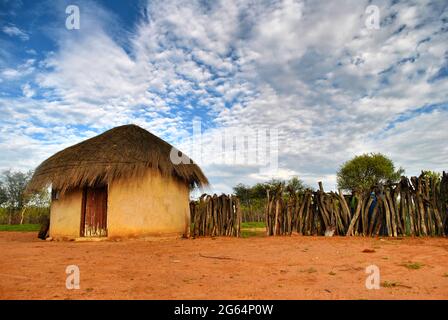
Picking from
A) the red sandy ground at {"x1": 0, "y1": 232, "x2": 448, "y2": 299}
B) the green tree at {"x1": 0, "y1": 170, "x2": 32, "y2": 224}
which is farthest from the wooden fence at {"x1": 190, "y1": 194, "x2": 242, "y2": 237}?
the green tree at {"x1": 0, "y1": 170, "x2": 32, "y2": 224}

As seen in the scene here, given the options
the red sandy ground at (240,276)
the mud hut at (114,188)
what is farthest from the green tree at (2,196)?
the red sandy ground at (240,276)

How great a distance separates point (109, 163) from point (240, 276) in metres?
7.07

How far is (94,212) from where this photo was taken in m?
10.2

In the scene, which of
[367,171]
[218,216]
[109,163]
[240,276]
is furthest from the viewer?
[367,171]

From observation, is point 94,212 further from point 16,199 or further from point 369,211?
point 16,199

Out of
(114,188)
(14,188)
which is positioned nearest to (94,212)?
(114,188)

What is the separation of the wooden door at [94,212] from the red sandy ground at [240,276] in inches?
168

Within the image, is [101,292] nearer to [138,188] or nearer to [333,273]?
[333,273]

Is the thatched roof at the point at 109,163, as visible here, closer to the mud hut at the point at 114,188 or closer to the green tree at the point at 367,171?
the mud hut at the point at 114,188

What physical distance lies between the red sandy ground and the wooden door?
4.26 metres

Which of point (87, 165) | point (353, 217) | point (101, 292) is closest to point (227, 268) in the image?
point (101, 292)

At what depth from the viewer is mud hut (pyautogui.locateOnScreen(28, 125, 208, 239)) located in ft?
32.3

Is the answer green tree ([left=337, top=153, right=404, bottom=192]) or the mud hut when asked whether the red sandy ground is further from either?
green tree ([left=337, top=153, right=404, bottom=192])

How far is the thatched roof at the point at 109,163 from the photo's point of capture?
985 cm
